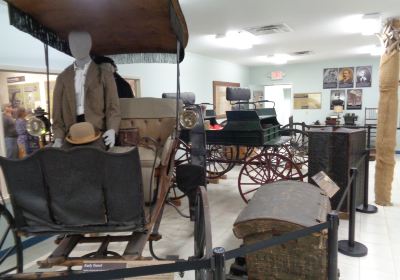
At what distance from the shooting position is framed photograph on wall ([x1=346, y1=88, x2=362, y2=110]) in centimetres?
942

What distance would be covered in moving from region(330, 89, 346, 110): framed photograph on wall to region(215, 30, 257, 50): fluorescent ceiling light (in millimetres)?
4364

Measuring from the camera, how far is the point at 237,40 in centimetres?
606

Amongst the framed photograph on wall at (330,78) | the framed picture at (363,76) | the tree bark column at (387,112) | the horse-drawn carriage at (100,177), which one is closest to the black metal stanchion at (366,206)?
the tree bark column at (387,112)

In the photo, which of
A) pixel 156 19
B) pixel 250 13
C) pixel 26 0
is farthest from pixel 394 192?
pixel 26 0

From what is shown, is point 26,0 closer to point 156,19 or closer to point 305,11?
point 156,19

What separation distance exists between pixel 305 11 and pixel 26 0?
370 cm

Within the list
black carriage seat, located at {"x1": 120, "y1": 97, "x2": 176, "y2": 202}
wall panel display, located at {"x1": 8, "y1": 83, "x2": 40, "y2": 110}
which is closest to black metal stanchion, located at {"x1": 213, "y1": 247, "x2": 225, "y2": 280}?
black carriage seat, located at {"x1": 120, "y1": 97, "x2": 176, "y2": 202}

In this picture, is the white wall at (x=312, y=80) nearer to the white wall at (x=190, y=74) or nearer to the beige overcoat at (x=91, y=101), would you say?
the white wall at (x=190, y=74)

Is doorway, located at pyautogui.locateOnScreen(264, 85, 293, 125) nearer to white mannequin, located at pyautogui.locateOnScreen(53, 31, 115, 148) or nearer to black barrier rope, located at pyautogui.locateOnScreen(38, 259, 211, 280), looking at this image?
white mannequin, located at pyautogui.locateOnScreen(53, 31, 115, 148)

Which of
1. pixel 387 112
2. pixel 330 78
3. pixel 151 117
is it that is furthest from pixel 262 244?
pixel 330 78

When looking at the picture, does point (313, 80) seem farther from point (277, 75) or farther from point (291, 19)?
point (291, 19)

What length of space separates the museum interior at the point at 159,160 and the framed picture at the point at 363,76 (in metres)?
3.52

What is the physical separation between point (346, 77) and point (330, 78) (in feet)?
1.59

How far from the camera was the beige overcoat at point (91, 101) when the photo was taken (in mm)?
2215
